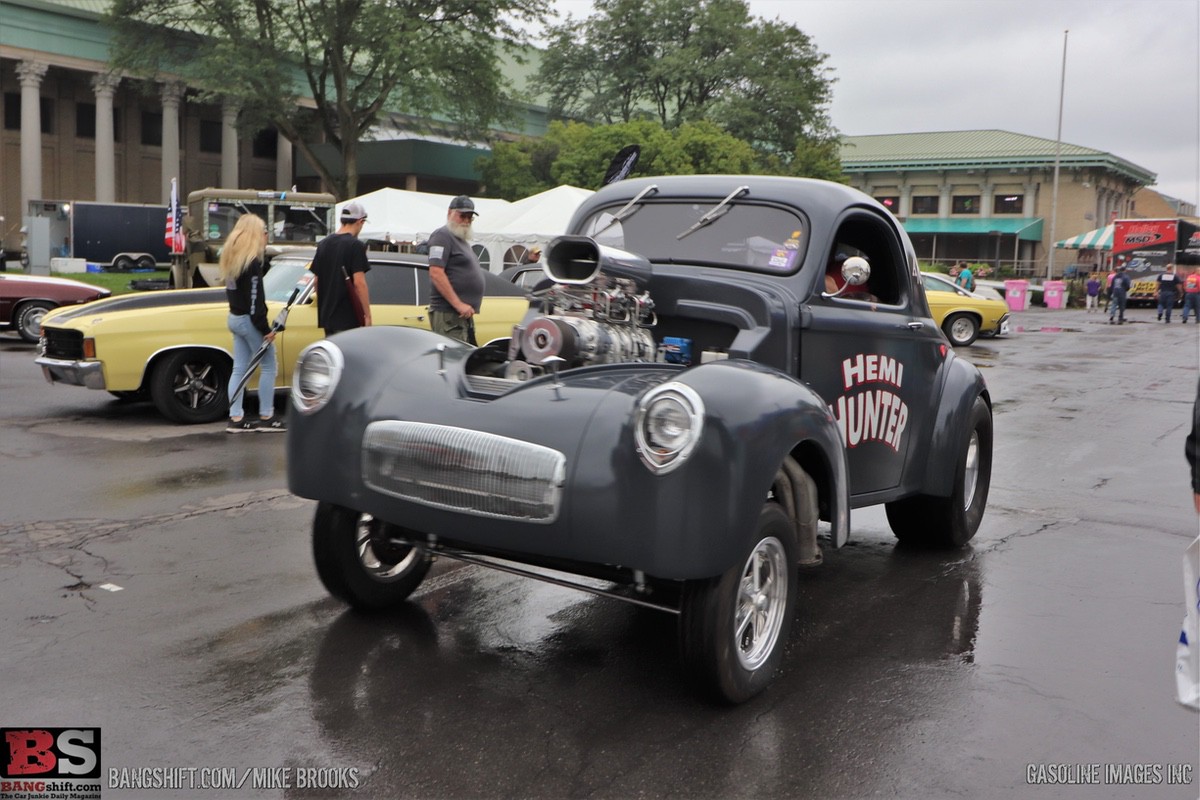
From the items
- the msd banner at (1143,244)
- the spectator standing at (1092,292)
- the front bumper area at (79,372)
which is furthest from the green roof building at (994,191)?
the front bumper area at (79,372)

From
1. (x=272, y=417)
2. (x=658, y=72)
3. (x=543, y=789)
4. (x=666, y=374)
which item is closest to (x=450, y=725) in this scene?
(x=543, y=789)

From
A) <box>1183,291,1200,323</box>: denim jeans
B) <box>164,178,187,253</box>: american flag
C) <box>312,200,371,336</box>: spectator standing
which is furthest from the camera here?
<box>1183,291,1200,323</box>: denim jeans

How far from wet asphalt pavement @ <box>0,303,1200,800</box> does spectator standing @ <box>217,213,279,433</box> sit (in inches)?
81.2

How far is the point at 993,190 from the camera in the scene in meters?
67.8

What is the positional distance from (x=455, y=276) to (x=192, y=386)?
2.79 meters

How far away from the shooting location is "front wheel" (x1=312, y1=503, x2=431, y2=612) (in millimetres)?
4449

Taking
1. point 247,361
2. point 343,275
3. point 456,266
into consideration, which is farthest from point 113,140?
point 456,266

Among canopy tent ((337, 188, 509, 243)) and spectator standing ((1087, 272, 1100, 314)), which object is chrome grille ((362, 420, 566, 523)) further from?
spectator standing ((1087, 272, 1100, 314))

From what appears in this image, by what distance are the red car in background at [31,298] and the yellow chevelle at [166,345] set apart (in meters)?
7.19

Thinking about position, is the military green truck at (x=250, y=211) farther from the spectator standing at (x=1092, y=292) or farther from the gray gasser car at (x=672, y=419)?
the spectator standing at (x=1092, y=292)

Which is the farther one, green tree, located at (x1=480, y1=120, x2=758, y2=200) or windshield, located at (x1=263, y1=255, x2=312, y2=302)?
green tree, located at (x1=480, y1=120, x2=758, y2=200)

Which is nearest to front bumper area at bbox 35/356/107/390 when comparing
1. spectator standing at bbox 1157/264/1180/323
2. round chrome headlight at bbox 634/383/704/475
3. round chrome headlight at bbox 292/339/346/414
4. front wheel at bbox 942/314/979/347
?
round chrome headlight at bbox 292/339/346/414

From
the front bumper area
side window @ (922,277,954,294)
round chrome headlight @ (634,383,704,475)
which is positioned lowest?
the front bumper area

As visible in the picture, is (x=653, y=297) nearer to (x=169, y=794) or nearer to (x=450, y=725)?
(x=450, y=725)
